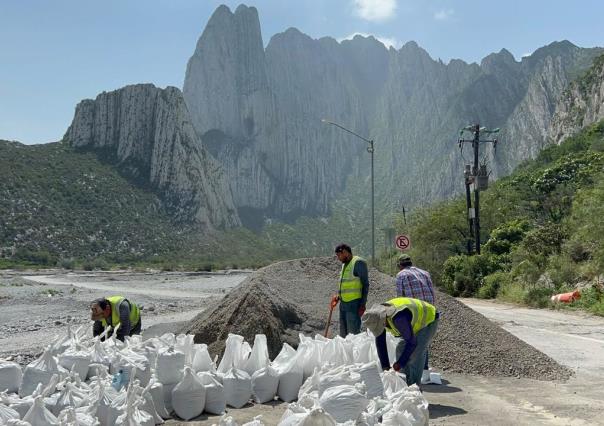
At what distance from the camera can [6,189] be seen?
61625 mm

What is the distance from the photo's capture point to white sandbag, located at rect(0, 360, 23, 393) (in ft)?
18.5

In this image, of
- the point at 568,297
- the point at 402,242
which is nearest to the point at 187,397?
the point at 402,242

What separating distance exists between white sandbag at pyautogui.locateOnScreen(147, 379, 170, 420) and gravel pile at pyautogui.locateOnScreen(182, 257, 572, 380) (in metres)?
2.40

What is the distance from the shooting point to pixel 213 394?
577 centimetres

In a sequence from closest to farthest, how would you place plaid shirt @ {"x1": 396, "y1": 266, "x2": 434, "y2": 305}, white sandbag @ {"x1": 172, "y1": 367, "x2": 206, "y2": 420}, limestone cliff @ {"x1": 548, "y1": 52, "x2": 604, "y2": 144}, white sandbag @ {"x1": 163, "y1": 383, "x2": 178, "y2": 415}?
white sandbag @ {"x1": 172, "y1": 367, "x2": 206, "y2": 420} < white sandbag @ {"x1": 163, "y1": 383, "x2": 178, "y2": 415} < plaid shirt @ {"x1": 396, "y1": 266, "x2": 434, "y2": 305} < limestone cliff @ {"x1": 548, "y1": 52, "x2": 604, "y2": 144}

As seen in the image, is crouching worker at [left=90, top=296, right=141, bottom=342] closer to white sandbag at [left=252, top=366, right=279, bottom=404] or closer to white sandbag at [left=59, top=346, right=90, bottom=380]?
white sandbag at [left=59, top=346, right=90, bottom=380]

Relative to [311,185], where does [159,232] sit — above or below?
below

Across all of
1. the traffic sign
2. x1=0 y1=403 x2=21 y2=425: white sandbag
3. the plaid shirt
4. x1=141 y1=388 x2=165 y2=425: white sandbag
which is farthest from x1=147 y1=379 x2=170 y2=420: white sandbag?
the traffic sign

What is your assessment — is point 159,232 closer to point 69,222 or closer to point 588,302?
point 69,222

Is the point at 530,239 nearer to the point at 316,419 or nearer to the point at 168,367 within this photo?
the point at 168,367

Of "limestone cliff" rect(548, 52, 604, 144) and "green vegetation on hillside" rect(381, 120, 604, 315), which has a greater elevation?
"limestone cliff" rect(548, 52, 604, 144)

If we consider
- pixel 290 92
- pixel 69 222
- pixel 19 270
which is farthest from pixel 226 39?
pixel 19 270

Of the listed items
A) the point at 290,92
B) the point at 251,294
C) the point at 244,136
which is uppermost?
the point at 290,92

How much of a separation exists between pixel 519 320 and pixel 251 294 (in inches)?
358
